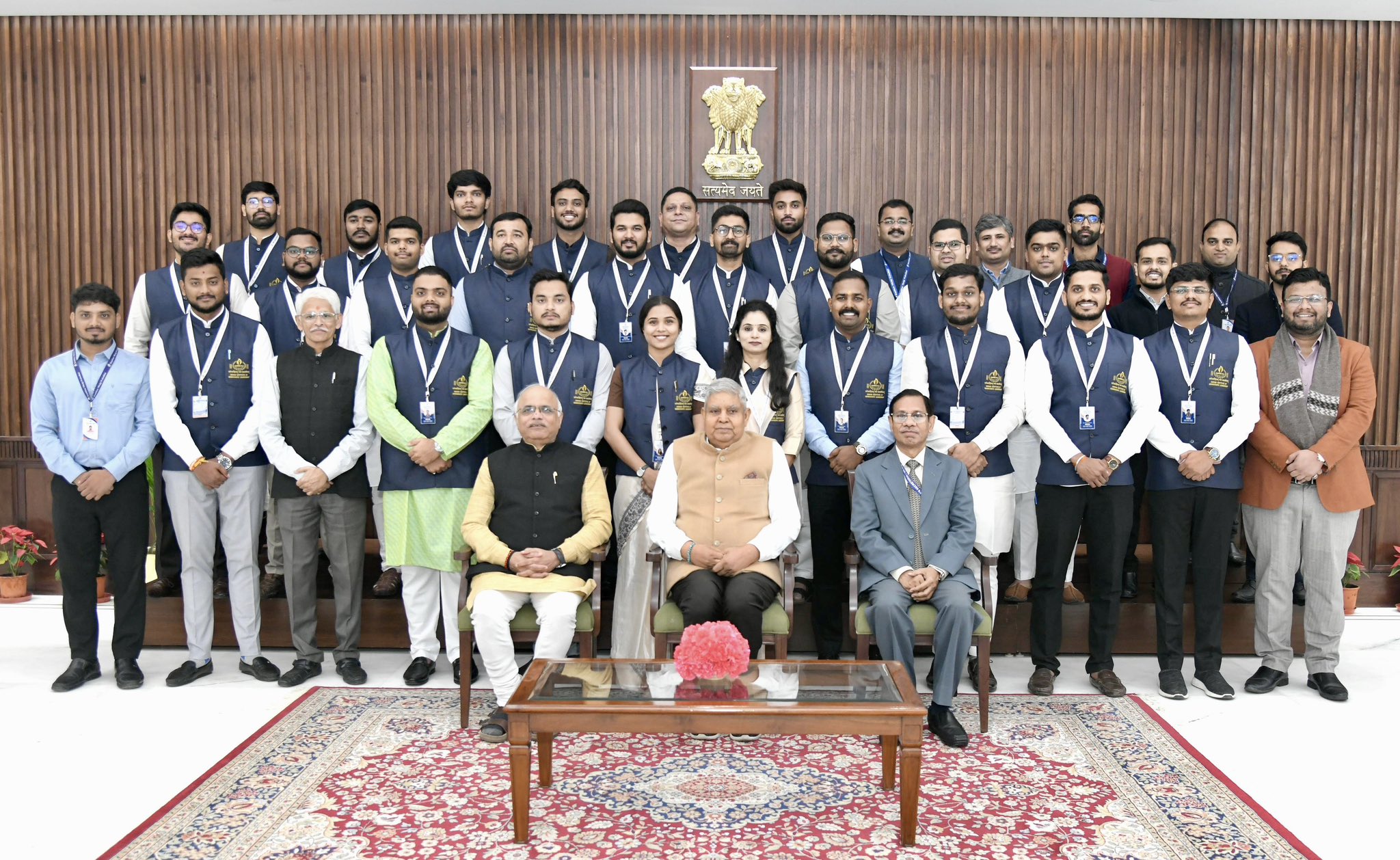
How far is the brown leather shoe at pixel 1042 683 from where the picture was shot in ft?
14.1

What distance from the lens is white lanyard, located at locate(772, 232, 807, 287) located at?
5.27 m

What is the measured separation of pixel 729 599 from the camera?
382cm

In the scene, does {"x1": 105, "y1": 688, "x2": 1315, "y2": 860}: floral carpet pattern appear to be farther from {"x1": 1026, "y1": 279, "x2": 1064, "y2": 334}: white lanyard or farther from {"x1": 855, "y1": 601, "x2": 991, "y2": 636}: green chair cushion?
{"x1": 1026, "y1": 279, "x2": 1064, "y2": 334}: white lanyard

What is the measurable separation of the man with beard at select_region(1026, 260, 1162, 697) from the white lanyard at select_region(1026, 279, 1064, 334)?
45 centimetres

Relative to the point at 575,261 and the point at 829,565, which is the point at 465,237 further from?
the point at 829,565

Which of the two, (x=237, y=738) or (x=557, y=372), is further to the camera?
(x=557, y=372)

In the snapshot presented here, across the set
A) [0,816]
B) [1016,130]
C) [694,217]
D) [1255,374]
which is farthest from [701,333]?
[0,816]

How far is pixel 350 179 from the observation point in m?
6.50

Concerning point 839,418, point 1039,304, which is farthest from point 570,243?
point 1039,304

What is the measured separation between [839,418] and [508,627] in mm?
1640

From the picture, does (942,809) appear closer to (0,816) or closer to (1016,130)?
(0,816)

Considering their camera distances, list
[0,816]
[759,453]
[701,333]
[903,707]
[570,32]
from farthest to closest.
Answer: [570,32] < [701,333] < [759,453] < [0,816] < [903,707]

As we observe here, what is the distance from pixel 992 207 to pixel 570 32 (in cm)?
277

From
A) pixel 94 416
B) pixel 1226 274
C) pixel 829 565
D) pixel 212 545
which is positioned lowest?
pixel 829 565
